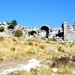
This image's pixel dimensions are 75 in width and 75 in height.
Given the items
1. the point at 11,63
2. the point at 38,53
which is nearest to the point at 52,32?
the point at 38,53

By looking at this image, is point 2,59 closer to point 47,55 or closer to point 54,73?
point 47,55

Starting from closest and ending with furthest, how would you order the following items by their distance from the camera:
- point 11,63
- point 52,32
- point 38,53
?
point 11,63
point 38,53
point 52,32

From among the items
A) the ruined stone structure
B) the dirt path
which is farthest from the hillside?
the ruined stone structure

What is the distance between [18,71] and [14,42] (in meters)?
7.43

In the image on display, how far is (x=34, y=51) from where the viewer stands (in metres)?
16.1

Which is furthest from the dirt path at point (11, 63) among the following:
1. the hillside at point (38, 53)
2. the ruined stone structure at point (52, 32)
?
the ruined stone structure at point (52, 32)

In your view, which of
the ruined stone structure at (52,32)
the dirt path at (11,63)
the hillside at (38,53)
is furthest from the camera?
the ruined stone structure at (52,32)

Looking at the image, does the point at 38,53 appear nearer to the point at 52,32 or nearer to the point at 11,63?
the point at 11,63

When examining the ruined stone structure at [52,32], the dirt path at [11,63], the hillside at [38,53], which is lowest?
the dirt path at [11,63]

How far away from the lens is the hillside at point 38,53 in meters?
12.0

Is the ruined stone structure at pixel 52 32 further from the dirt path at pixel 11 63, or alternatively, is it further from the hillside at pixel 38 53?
the dirt path at pixel 11 63

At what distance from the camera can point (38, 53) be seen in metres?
15.8

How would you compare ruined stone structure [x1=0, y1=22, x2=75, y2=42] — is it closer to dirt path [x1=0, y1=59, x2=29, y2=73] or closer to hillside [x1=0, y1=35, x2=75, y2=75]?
hillside [x1=0, y1=35, x2=75, y2=75]

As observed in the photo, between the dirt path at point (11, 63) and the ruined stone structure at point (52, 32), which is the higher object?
the ruined stone structure at point (52, 32)
